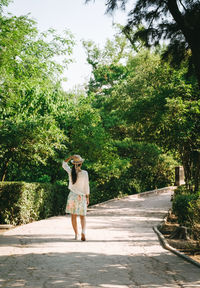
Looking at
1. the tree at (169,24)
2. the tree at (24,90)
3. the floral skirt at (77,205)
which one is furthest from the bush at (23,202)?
the tree at (169,24)

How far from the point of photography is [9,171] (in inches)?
728

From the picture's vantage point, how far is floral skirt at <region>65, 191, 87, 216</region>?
7971 mm

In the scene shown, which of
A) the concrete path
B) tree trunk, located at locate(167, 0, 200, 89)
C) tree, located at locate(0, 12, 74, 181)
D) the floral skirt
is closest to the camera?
the concrete path

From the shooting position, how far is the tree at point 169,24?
20.2ft

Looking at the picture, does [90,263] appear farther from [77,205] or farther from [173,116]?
[173,116]

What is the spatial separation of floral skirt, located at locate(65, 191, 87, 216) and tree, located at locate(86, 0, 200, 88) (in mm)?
3886

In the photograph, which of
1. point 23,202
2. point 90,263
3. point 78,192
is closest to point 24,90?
point 23,202

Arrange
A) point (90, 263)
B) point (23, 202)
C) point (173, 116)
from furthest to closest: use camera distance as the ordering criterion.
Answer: point (173, 116), point (23, 202), point (90, 263)

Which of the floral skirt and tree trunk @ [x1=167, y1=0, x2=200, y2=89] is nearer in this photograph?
tree trunk @ [x1=167, y1=0, x2=200, y2=89]

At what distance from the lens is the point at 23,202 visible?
12.7m

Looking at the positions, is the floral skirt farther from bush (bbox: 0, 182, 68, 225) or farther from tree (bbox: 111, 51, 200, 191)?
tree (bbox: 111, 51, 200, 191)

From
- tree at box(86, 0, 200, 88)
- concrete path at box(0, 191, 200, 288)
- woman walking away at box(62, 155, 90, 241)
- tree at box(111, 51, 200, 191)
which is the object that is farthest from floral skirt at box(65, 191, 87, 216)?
tree at box(111, 51, 200, 191)

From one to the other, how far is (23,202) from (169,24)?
872 centimetres

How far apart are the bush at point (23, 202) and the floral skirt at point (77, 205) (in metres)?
4.94
